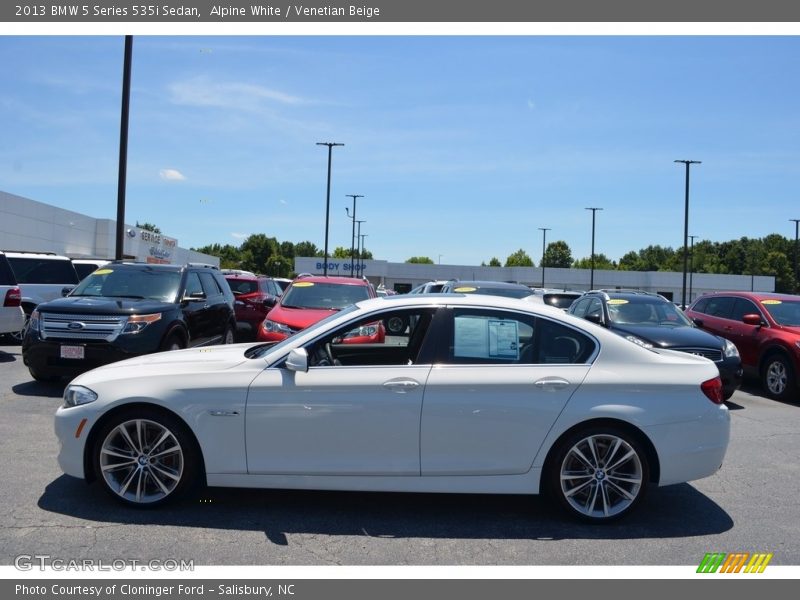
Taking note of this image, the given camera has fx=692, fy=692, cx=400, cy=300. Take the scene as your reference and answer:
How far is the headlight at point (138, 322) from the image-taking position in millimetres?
8750

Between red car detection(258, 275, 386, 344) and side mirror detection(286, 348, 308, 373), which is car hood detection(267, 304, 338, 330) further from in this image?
side mirror detection(286, 348, 308, 373)

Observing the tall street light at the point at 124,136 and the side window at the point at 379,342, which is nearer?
the side window at the point at 379,342

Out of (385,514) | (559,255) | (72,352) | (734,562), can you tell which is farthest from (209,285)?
(559,255)

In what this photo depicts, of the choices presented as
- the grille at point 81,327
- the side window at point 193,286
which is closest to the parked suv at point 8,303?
the side window at point 193,286

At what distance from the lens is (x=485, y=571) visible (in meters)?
4.09

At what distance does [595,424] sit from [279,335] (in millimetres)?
6744

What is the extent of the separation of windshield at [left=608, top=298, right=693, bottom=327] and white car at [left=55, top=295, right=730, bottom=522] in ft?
20.8

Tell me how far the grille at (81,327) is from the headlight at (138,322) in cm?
7

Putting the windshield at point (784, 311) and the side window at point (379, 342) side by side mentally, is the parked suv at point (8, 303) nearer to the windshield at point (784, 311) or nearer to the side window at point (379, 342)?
the side window at point (379, 342)

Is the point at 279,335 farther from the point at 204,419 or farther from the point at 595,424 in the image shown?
the point at 595,424

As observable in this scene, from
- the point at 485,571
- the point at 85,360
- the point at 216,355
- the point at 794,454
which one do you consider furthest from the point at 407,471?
the point at 85,360

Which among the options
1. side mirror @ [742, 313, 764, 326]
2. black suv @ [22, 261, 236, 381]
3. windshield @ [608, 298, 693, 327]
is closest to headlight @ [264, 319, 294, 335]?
black suv @ [22, 261, 236, 381]

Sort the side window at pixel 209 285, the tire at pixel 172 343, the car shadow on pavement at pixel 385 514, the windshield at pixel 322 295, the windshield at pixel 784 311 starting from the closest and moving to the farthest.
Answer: the car shadow on pavement at pixel 385 514 < the tire at pixel 172 343 < the side window at pixel 209 285 < the windshield at pixel 784 311 < the windshield at pixel 322 295

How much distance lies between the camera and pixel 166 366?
5.11 metres
